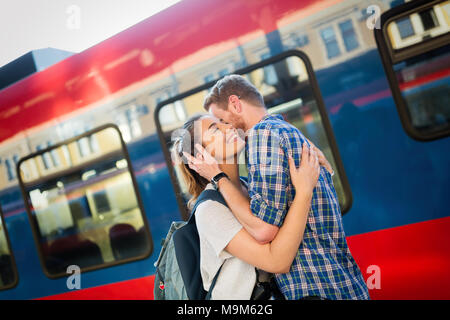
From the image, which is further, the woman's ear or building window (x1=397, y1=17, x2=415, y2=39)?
building window (x1=397, y1=17, x2=415, y2=39)

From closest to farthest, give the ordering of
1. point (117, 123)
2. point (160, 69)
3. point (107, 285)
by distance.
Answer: point (160, 69) → point (117, 123) → point (107, 285)

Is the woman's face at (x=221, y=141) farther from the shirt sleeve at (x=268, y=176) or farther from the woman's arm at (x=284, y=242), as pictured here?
the woman's arm at (x=284, y=242)

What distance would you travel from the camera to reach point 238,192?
1.27 meters

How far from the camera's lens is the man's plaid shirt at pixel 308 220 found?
117 cm

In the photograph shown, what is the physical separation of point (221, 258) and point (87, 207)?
74.2 inches

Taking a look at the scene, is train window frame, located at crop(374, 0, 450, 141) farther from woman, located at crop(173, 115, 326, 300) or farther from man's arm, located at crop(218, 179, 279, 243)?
man's arm, located at crop(218, 179, 279, 243)

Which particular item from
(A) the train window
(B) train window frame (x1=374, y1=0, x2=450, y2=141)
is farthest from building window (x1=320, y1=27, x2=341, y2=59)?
(A) the train window

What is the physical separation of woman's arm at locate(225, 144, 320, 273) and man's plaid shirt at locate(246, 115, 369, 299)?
0.04 metres

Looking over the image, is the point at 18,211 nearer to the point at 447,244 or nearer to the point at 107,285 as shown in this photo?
the point at 107,285

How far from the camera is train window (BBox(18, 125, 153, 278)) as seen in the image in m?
2.56

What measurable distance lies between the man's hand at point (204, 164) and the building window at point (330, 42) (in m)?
1.05

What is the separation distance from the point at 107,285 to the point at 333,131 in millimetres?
2157

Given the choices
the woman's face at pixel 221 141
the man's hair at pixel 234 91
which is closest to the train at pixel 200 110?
the man's hair at pixel 234 91
